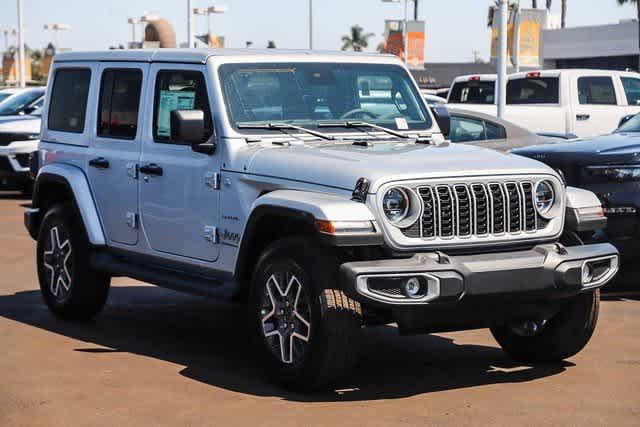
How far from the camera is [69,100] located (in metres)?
9.56

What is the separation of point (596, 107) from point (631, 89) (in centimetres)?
88

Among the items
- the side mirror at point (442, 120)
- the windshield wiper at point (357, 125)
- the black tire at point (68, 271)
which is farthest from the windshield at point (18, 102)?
the windshield wiper at point (357, 125)

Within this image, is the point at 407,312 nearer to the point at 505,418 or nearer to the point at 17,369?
the point at 505,418

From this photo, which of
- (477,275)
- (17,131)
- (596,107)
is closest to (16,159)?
(17,131)

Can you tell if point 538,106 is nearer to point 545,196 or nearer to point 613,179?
point 613,179

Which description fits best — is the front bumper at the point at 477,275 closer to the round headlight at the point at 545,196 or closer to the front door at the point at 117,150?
the round headlight at the point at 545,196

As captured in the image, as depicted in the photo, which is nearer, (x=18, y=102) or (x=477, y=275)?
(x=477, y=275)

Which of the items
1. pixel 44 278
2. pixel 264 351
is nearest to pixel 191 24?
pixel 44 278

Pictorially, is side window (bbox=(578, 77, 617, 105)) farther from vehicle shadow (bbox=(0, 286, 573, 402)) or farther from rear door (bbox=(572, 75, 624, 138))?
vehicle shadow (bbox=(0, 286, 573, 402))

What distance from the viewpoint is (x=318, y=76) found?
328 inches

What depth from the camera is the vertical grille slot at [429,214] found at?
683 cm

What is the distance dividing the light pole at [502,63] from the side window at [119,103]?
34.3ft

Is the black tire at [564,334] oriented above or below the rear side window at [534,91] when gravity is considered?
below

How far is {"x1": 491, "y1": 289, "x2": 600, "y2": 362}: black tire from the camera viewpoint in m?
7.56
